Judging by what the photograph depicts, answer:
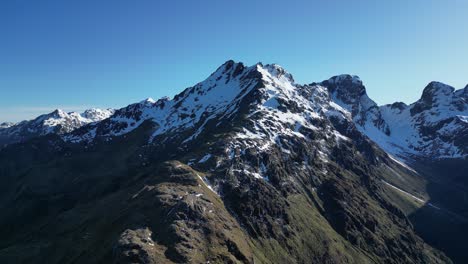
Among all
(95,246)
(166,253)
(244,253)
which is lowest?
(244,253)

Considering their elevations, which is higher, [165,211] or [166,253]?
[165,211]

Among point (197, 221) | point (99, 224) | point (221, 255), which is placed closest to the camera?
point (221, 255)

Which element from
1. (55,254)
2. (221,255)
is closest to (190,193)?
(221,255)

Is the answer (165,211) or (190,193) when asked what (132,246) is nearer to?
(165,211)

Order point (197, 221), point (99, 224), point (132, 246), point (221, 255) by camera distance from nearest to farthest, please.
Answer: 1. point (132, 246)
2. point (221, 255)
3. point (197, 221)
4. point (99, 224)

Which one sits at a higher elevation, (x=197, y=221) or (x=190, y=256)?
(x=197, y=221)

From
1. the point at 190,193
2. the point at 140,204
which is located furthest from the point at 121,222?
the point at 190,193

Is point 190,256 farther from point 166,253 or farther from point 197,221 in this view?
point 197,221

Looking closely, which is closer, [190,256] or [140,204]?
[190,256]

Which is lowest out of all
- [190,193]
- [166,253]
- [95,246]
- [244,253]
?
[244,253]

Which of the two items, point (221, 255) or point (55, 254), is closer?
point (221, 255)
